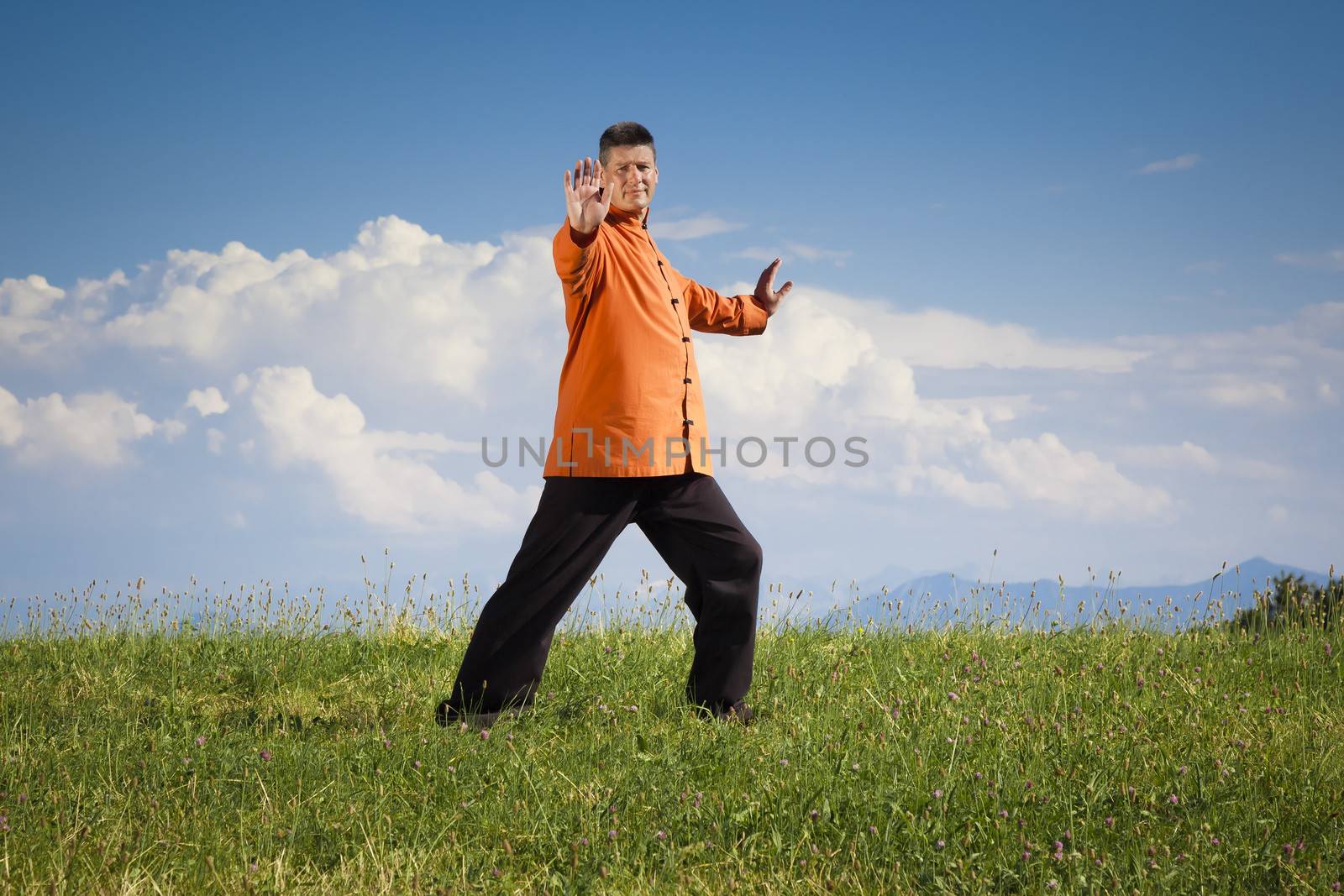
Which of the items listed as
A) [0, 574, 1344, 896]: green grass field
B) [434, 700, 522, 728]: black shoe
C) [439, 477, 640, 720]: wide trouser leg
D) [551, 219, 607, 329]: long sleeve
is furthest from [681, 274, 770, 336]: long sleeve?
[434, 700, 522, 728]: black shoe

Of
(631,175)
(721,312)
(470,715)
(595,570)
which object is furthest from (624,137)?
(470,715)

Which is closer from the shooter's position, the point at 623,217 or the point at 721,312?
the point at 623,217

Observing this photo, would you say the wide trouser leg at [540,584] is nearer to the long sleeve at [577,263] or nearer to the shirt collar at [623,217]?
the long sleeve at [577,263]

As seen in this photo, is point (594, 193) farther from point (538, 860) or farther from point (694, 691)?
point (538, 860)

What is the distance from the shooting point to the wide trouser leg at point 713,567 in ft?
16.9

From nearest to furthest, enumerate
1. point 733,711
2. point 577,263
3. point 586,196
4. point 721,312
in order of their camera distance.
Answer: point 586,196, point 577,263, point 733,711, point 721,312

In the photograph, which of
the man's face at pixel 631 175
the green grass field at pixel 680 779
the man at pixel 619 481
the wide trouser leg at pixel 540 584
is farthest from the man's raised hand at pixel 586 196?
the green grass field at pixel 680 779

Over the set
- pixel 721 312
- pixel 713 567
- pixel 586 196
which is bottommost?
pixel 713 567

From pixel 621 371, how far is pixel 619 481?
1.72 feet

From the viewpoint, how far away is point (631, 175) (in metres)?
5.29

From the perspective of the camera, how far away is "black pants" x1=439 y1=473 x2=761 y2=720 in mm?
5027

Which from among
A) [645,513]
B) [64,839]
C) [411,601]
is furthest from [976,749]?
[411,601]

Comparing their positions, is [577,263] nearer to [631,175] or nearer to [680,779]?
[631,175]

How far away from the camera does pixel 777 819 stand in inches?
147
